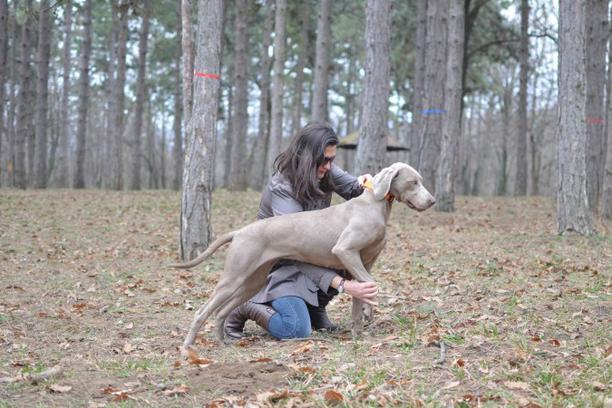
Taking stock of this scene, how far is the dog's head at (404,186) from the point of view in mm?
5332

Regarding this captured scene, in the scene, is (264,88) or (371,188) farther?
(264,88)

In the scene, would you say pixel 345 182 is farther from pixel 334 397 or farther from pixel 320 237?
pixel 334 397

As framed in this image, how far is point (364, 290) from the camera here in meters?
5.18

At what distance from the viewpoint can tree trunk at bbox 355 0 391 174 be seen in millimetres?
13092

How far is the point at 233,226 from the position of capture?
13.3m

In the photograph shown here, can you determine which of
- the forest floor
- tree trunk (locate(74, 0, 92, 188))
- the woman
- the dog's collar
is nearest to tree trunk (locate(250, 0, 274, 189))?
tree trunk (locate(74, 0, 92, 188))

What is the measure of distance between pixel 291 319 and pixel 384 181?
1373mm

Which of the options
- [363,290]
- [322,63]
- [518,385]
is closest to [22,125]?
[322,63]

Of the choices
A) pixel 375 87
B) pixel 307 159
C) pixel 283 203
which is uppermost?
pixel 375 87

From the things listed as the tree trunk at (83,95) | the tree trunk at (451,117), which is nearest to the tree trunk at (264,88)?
the tree trunk at (83,95)

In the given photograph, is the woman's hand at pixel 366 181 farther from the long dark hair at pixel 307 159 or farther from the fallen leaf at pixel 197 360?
the fallen leaf at pixel 197 360

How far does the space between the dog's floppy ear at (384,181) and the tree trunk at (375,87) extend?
26.1 feet

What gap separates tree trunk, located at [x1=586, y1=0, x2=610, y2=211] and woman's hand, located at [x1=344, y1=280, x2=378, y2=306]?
11580mm

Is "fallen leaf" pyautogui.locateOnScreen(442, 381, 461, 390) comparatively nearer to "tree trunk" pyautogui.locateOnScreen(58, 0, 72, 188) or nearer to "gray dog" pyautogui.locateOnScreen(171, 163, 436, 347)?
"gray dog" pyautogui.locateOnScreen(171, 163, 436, 347)
